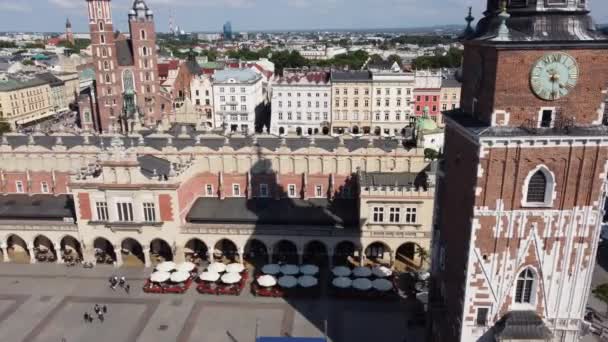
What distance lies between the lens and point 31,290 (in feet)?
175

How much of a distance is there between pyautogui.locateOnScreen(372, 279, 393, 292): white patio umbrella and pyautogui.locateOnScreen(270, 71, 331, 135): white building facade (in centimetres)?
7347

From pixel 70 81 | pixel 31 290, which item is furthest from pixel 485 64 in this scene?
pixel 70 81

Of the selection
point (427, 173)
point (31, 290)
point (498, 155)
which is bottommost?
point (31, 290)

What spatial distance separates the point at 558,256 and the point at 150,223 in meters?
42.4

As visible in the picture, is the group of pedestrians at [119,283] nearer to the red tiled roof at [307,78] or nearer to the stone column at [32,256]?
the stone column at [32,256]

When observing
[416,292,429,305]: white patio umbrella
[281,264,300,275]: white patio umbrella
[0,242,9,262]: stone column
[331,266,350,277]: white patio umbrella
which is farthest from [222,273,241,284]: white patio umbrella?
[0,242,9,262]: stone column

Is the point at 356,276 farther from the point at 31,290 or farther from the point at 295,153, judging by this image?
the point at 31,290

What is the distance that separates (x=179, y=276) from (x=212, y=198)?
554 inches

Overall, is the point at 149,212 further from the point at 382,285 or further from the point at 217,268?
the point at 382,285

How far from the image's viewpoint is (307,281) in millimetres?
51844

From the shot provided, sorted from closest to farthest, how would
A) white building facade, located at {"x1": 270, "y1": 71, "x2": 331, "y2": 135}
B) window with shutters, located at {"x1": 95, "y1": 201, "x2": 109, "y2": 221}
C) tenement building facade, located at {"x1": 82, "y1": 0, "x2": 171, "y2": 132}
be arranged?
window with shutters, located at {"x1": 95, "y1": 201, "x2": 109, "y2": 221} → tenement building facade, located at {"x1": 82, "y1": 0, "x2": 171, "y2": 132} → white building facade, located at {"x1": 270, "y1": 71, "x2": 331, "y2": 135}

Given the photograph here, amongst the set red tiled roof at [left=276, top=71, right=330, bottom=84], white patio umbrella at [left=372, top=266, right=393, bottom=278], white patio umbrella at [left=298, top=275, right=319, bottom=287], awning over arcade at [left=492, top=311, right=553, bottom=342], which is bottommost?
white patio umbrella at [left=372, top=266, right=393, bottom=278]

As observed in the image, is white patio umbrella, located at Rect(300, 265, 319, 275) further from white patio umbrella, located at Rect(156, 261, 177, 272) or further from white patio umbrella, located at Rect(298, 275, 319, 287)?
white patio umbrella, located at Rect(156, 261, 177, 272)

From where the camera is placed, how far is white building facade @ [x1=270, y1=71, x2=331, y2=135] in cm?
12175
